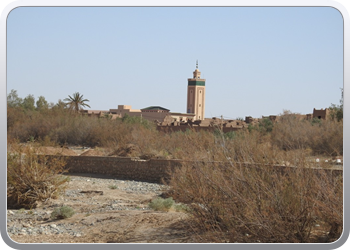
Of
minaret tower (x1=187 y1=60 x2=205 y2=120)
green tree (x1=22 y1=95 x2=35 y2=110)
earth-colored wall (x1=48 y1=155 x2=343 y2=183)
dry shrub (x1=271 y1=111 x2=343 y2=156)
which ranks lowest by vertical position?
earth-colored wall (x1=48 y1=155 x2=343 y2=183)

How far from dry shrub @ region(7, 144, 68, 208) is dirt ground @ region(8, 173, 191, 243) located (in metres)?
0.44

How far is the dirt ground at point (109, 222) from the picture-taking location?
9.45 metres

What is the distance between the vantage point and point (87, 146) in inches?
1539

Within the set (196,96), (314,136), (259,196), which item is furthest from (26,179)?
(196,96)

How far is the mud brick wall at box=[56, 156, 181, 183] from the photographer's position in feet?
73.4

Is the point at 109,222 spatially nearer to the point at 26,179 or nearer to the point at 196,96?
the point at 26,179

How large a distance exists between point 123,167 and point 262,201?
16560 mm

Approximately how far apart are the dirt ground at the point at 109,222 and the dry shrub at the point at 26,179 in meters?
0.44

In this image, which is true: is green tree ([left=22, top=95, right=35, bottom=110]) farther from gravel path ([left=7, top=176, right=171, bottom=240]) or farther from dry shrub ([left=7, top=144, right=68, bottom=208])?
dry shrub ([left=7, top=144, right=68, bottom=208])

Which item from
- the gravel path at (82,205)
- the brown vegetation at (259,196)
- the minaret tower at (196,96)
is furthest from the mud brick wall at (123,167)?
the minaret tower at (196,96)

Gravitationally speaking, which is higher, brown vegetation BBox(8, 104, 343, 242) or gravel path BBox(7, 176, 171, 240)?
brown vegetation BBox(8, 104, 343, 242)

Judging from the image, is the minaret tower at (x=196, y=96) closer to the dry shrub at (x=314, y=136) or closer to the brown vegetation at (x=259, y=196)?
the dry shrub at (x=314, y=136)

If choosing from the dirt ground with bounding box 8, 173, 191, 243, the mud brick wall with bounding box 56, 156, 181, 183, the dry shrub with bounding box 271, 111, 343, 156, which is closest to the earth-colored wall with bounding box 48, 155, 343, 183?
the mud brick wall with bounding box 56, 156, 181, 183

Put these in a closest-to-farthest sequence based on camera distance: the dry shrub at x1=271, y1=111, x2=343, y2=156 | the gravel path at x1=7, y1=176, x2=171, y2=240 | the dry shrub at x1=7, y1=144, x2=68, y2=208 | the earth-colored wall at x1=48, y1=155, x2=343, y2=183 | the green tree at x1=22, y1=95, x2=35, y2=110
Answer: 1. the gravel path at x1=7, y1=176, x2=171, y2=240
2. the dry shrub at x1=7, y1=144, x2=68, y2=208
3. the earth-colored wall at x1=48, y1=155, x2=343, y2=183
4. the dry shrub at x1=271, y1=111, x2=343, y2=156
5. the green tree at x1=22, y1=95, x2=35, y2=110
